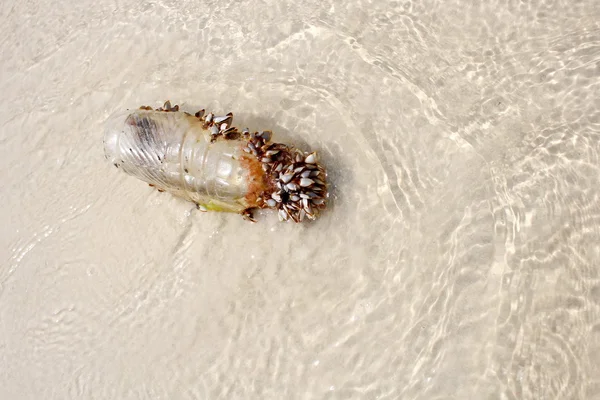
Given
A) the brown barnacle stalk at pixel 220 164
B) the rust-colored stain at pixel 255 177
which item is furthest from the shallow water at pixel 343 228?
the rust-colored stain at pixel 255 177

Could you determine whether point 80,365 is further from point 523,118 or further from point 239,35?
point 523,118

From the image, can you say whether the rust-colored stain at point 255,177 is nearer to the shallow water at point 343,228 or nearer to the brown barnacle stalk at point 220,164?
the brown barnacle stalk at point 220,164

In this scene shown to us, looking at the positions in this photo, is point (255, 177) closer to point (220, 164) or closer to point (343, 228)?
point (220, 164)

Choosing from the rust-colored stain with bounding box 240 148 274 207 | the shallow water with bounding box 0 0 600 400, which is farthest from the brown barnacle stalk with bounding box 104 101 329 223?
the shallow water with bounding box 0 0 600 400

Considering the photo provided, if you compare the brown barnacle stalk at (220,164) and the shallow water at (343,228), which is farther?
the brown barnacle stalk at (220,164)

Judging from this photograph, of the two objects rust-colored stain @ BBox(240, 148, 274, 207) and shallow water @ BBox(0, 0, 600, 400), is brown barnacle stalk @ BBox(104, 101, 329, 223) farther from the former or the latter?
shallow water @ BBox(0, 0, 600, 400)

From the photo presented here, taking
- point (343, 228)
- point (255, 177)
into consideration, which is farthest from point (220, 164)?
point (343, 228)
